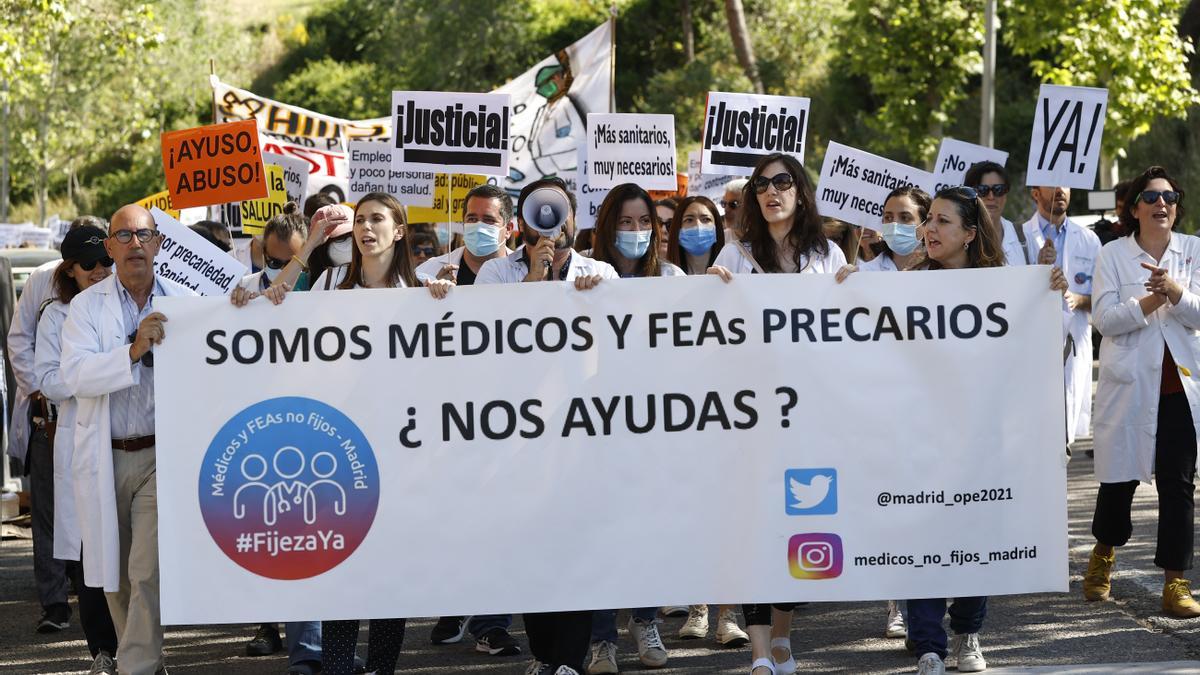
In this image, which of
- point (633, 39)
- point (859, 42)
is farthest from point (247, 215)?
point (633, 39)

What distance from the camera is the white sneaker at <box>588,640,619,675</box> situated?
6742mm

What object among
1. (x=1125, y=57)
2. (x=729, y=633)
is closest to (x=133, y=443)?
(x=729, y=633)

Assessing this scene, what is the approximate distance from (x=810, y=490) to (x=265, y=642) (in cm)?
285

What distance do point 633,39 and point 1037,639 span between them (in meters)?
40.4

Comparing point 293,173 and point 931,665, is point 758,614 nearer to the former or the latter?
point 931,665

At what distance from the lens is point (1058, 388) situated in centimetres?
598

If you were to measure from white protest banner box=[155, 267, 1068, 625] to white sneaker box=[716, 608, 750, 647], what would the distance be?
1.27 m

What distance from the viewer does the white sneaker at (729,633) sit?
711 centimetres

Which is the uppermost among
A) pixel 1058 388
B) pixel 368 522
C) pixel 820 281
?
pixel 820 281

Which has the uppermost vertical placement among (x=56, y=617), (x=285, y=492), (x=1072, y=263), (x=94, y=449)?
(x=1072, y=263)

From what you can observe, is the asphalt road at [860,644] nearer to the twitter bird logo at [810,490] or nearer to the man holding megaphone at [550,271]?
the man holding megaphone at [550,271]

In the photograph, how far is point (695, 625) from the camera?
7.39 m

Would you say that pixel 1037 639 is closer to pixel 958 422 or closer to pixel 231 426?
pixel 958 422

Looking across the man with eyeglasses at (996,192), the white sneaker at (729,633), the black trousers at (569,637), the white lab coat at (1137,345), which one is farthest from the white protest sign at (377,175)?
the black trousers at (569,637)
